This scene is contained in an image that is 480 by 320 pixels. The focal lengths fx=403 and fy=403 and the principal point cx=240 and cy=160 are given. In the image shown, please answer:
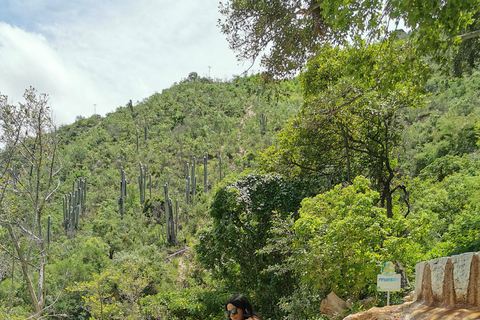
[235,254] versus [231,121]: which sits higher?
[231,121]

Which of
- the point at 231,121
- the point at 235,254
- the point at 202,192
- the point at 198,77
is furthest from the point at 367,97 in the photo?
the point at 198,77

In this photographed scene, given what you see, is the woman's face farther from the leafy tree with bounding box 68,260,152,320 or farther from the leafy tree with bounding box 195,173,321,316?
the leafy tree with bounding box 68,260,152,320

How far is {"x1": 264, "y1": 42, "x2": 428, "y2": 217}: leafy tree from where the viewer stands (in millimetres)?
8758

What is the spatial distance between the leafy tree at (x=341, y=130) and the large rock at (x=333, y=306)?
9.52ft

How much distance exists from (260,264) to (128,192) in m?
19.9

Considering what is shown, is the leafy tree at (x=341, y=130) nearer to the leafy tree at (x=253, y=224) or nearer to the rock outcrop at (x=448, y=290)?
the leafy tree at (x=253, y=224)

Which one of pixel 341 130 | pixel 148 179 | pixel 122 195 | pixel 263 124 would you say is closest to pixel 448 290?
pixel 341 130

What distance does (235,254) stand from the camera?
10766 millimetres

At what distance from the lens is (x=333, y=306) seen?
6.66 meters

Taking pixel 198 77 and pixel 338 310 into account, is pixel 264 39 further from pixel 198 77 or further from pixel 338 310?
pixel 198 77

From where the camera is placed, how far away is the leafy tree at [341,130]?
28.7ft

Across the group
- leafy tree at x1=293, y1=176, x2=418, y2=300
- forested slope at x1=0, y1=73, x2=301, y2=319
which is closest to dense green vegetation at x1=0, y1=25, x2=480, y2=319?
leafy tree at x1=293, y1=176, x2=418, y2=300

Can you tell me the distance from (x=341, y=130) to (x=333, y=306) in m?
4.45

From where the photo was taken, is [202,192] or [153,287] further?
[202,192]
